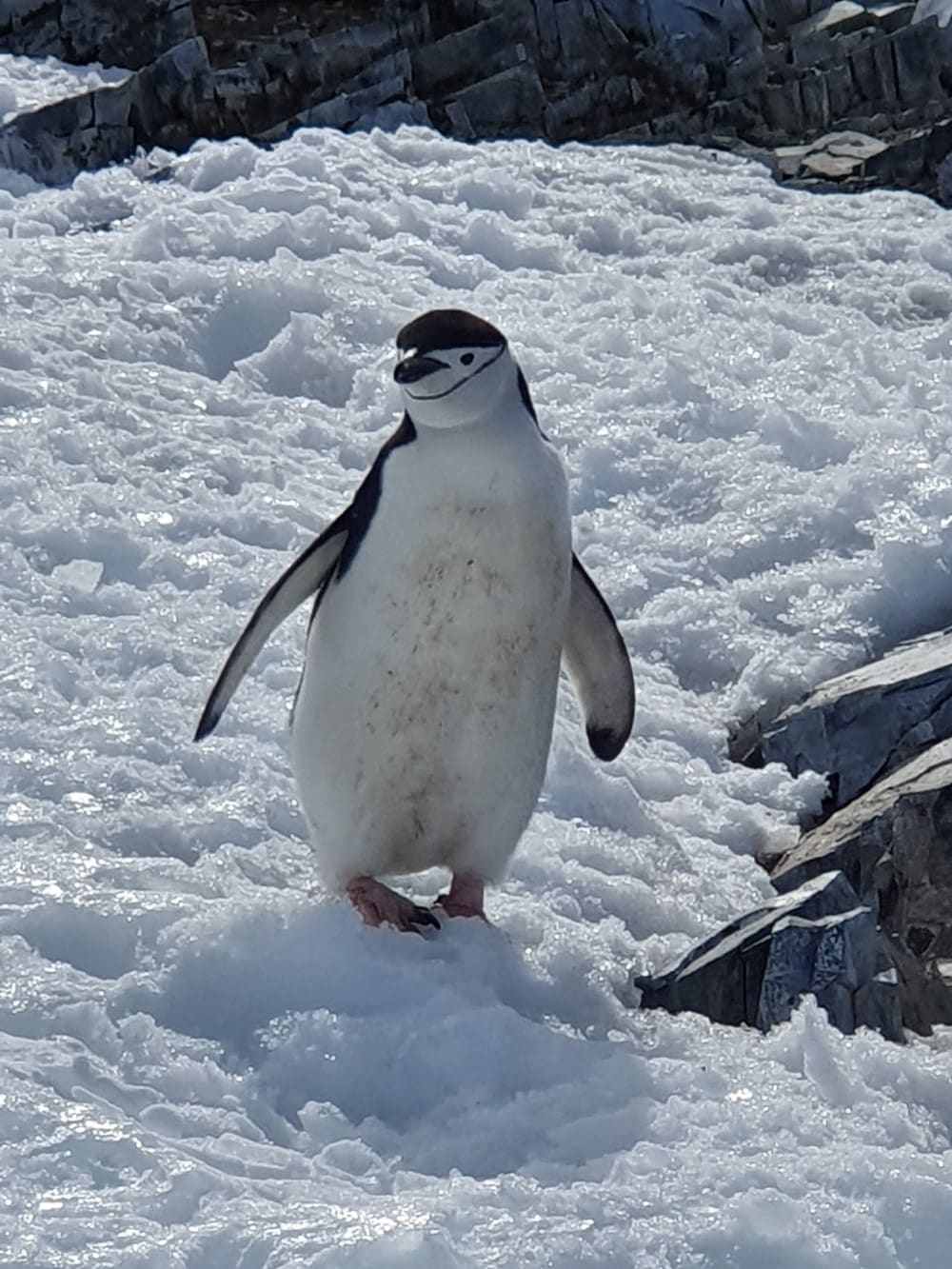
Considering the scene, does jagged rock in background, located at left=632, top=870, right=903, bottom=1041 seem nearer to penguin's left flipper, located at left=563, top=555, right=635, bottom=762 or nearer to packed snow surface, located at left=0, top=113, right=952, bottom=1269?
packed snow surface, located at left=0, top=113, right=952, bottom=1269

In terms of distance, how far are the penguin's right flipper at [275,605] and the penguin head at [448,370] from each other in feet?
1.17

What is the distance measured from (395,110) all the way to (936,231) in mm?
2166

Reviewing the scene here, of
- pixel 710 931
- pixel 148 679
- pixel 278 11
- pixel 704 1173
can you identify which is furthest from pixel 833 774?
pixel 278 11

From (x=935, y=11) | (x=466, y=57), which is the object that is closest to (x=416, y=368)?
(x=466, y=57)

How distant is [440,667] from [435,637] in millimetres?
56

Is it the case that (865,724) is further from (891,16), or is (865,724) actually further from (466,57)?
(891,16)

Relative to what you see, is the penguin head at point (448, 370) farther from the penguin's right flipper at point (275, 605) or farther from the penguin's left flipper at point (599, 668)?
the penguin's left flipper at point (599, 668)

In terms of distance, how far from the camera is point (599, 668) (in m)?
4.07

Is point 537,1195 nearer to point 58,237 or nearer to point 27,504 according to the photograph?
point 27,504

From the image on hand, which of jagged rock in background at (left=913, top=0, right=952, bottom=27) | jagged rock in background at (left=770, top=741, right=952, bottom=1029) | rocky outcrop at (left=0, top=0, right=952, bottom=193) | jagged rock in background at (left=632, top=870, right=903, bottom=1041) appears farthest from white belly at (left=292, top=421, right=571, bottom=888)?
jagged rock in background at (left=913, top=0, right=952, bottom=27)

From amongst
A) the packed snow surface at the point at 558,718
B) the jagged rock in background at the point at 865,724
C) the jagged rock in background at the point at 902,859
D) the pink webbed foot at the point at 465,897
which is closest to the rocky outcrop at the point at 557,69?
the packed snow surface at the point at 558,718

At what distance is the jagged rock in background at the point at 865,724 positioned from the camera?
452 cm

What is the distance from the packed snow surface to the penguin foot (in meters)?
0.06

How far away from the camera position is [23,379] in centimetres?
554
